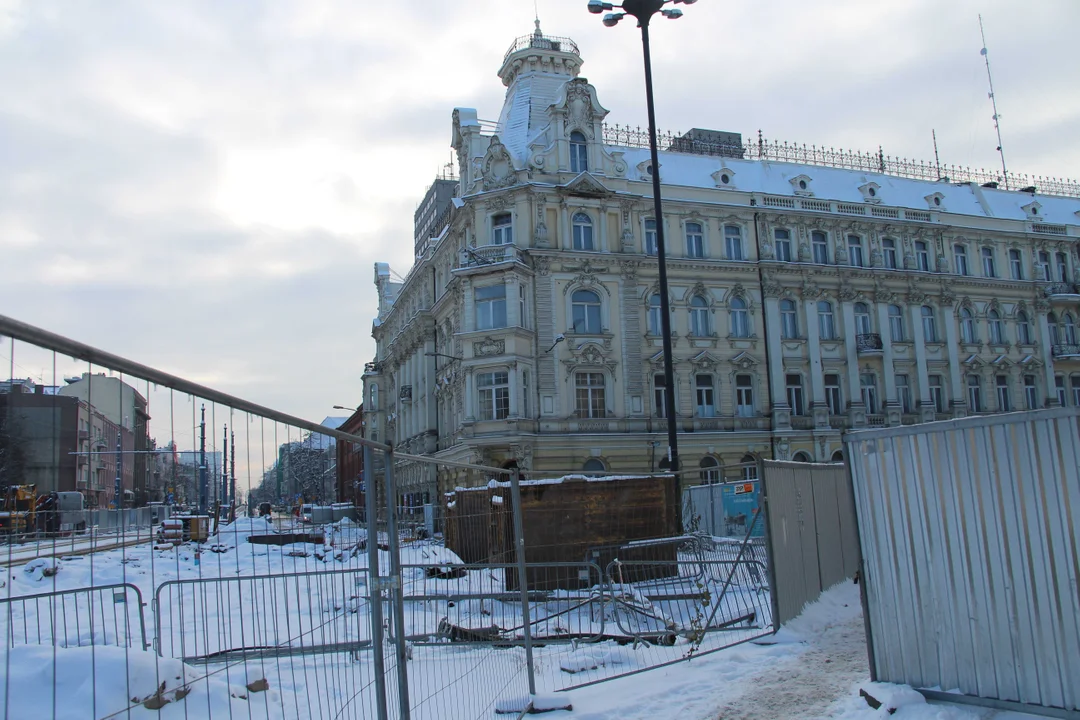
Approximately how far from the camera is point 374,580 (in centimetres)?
513

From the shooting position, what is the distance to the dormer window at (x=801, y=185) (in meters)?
41.1

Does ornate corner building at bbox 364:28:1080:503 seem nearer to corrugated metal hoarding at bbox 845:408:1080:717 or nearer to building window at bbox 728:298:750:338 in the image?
building window at bbox 728:298:750:338

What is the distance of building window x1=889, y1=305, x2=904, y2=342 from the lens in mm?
41000

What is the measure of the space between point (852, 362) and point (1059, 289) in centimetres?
1460

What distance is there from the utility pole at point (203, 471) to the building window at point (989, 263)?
4648 centimetres

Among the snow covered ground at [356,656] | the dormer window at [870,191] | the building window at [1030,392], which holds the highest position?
the dormer window at [870,191]

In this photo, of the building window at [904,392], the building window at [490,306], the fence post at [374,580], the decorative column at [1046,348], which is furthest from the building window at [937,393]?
the fence post at [374,580]

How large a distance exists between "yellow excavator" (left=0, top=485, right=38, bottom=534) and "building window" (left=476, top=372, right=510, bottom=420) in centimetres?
2985

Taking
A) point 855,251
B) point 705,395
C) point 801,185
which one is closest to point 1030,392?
point 855,251

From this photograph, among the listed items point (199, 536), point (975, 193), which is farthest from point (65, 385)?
point (975, 193)

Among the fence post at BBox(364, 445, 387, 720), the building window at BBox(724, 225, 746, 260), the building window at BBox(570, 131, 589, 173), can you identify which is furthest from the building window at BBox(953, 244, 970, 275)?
the fence post at BBox(364, 445, 387, 720)

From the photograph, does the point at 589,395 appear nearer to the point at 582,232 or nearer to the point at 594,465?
the point at 594,465

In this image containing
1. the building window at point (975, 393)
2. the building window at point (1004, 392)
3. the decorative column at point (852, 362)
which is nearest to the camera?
the decorative column at point (852, 362)

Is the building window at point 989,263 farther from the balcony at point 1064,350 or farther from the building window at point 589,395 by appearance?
the building window at point 589,395
